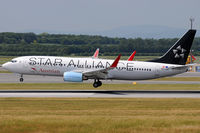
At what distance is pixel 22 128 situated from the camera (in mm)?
23984

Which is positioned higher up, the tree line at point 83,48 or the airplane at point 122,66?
the tree line at point 83,48

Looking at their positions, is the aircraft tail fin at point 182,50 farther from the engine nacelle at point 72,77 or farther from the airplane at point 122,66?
the engine nacelle at point 72,77

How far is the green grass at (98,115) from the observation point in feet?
78.4

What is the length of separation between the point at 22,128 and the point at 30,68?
96.1 feet

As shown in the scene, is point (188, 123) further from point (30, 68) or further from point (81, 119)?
point (30, 68)

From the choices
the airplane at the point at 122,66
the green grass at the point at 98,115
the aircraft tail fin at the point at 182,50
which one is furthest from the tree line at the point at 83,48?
the green grass at the point at 98,115

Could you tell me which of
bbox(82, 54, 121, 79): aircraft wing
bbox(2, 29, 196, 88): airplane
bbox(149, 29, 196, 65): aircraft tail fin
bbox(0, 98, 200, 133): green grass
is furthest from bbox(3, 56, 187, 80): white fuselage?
bbox(0, 98, 200, 133): green grass

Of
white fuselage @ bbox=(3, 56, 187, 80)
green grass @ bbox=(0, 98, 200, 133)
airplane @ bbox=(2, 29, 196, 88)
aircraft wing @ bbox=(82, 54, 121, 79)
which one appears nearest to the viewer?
green grass @ bbox=(0, 98, 200, 133)

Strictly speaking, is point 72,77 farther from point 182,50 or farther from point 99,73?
point 182,50

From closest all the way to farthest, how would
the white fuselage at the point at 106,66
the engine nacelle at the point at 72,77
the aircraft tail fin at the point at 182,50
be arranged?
the engine nacelle at the point at 72,77 → the aircraft tail fin at the point at 182,50 → the white fuselage at the point at 106,66

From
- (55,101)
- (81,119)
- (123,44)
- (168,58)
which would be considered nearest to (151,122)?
(81,119)

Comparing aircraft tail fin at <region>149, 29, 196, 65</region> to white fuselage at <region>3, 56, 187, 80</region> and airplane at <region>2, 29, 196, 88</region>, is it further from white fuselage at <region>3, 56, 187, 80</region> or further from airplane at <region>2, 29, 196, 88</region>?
white fuselage at <region>3, 56, 187, 80</region>

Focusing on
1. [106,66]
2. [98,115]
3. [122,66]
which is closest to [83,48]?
[106,66]

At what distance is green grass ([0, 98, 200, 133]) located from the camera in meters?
23.9
